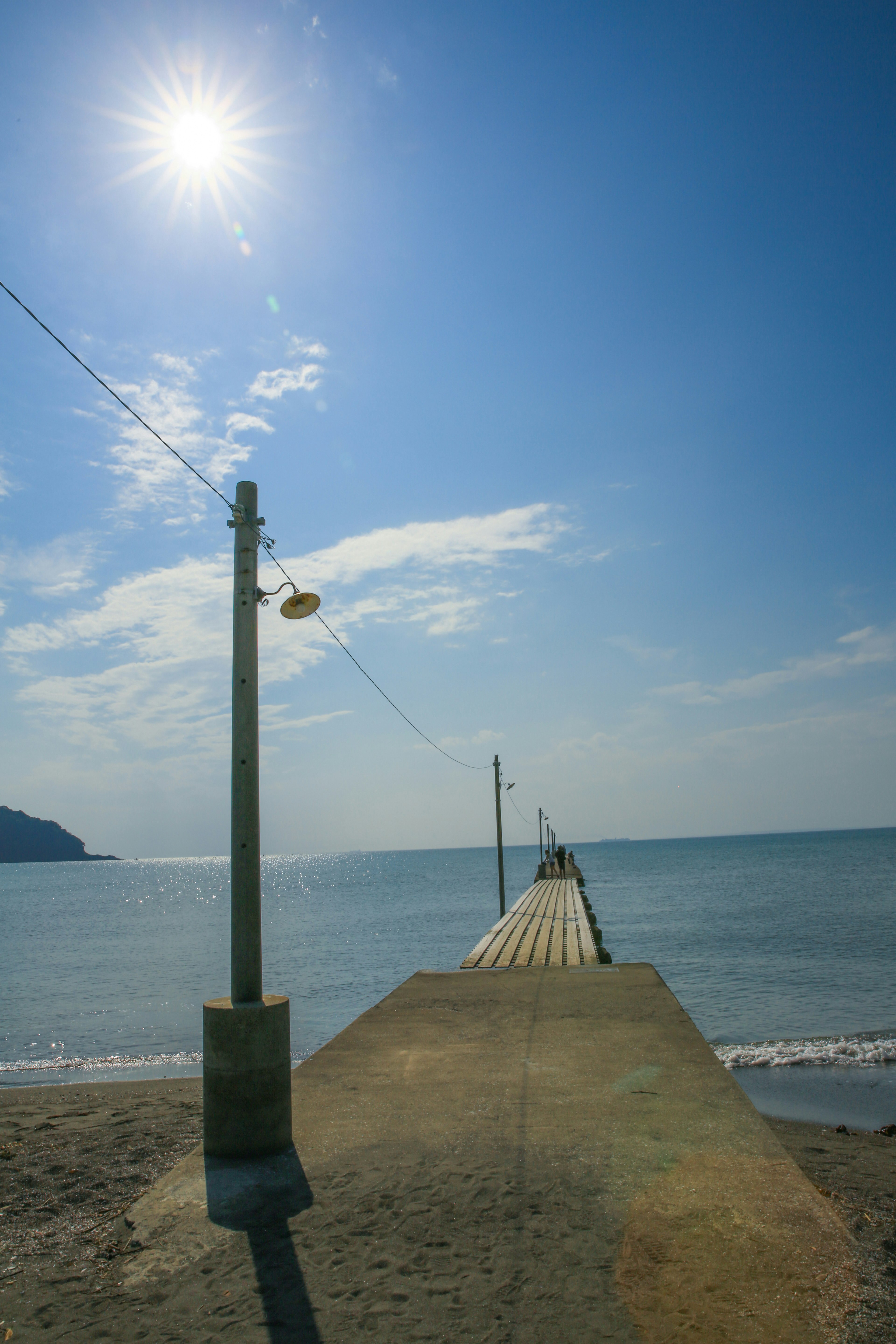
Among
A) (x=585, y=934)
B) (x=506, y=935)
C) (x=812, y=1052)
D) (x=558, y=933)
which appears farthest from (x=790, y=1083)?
(x=506, y=935)

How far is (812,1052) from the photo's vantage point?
14211mm

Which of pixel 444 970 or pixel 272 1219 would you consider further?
pixel 444 970

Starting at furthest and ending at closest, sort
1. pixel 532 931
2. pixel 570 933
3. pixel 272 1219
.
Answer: pixel 532 931 < pixel 570 933 < pixel 272 1219

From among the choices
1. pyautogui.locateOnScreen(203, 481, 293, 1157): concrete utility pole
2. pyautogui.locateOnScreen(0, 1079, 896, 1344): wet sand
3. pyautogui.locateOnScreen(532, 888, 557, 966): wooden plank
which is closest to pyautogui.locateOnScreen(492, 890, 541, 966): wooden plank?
pyautogui.locateOnScreen(532, 888, 557, 966): wooden plank

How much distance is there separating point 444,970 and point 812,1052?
1125cm

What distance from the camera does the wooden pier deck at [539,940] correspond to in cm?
1490

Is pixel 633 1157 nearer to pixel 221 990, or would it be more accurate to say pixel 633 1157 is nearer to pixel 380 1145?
pixel 380 1145

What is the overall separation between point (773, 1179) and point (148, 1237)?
344 cm

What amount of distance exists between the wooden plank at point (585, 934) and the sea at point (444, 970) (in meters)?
2.07

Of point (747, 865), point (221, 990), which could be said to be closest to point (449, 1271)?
point (221, 990)

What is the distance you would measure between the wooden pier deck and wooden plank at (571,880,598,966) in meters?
0.02

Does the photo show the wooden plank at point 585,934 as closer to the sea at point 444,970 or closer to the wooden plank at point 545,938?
the wooden plank at point 545,938

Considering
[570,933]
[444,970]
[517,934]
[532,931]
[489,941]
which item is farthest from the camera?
[444,970]

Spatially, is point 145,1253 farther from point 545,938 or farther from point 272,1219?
point 545,938
